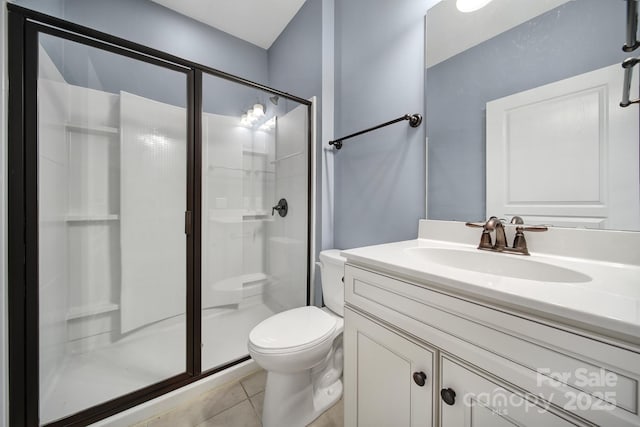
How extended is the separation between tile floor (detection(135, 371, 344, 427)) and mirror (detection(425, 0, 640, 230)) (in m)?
1.10

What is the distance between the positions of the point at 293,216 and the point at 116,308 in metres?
1.28

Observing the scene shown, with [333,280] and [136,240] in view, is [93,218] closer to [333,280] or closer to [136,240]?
[136,240]

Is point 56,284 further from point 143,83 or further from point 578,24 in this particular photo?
point 578,24

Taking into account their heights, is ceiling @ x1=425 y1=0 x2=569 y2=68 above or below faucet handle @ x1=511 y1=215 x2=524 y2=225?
above

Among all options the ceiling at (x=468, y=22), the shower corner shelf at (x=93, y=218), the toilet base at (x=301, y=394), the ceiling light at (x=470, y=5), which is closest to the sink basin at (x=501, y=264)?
the toilet base at (x=301, y=394)

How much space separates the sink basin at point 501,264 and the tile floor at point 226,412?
0.92 meters

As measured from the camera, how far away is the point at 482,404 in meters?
0.48

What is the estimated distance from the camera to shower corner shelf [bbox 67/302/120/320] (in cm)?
129

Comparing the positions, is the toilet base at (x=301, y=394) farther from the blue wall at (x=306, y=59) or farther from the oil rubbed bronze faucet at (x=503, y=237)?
the oil rubbed bronze faucet at (x=503, y=237)

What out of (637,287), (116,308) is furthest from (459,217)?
(116,308)

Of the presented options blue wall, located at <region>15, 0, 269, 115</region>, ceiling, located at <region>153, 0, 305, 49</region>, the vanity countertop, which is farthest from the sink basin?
ceiling, located at <region>153, 0, 305, 49</region>

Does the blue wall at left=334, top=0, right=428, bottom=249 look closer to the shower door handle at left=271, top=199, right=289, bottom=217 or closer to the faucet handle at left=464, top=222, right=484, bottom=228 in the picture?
the faucet handle at left=464, top=222, right=484, bottom=228

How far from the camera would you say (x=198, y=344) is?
1.27m

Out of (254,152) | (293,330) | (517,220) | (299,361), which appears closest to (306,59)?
(254,152)
